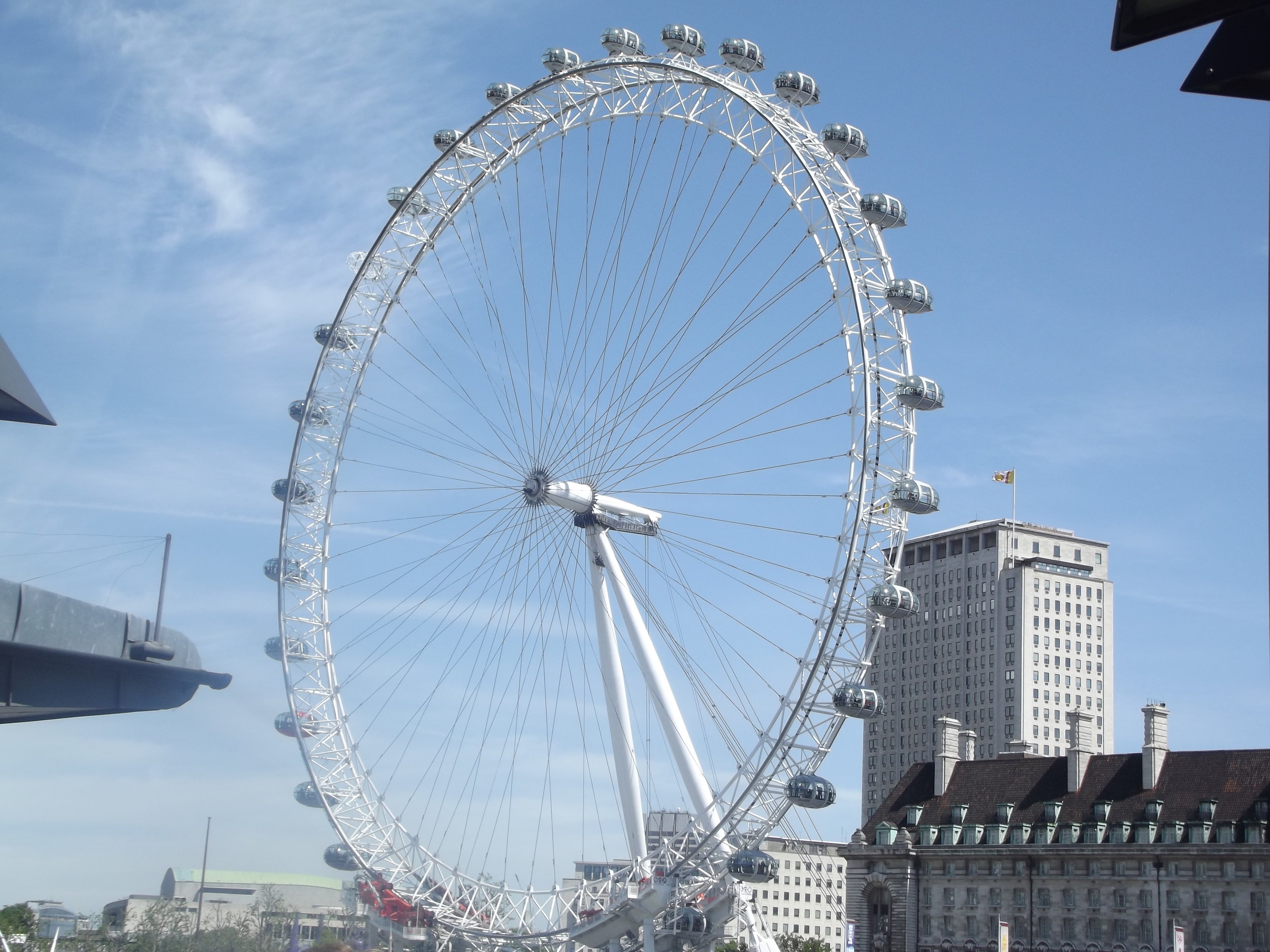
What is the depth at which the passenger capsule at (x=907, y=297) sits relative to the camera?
194 ft

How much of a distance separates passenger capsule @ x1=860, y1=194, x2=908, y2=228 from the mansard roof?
30.0 meters

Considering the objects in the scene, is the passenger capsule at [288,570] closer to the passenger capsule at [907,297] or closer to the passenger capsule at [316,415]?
the passenger capsule at [316,415]

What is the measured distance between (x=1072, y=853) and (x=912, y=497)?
25.7m

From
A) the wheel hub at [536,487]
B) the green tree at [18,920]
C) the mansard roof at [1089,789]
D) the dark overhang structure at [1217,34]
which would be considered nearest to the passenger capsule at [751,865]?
the wheel hub at [536,487]

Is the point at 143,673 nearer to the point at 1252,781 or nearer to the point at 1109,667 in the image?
the point at 1252,781

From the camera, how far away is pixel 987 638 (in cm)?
17912

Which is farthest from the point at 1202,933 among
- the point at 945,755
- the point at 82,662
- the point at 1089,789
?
the point at 82,662

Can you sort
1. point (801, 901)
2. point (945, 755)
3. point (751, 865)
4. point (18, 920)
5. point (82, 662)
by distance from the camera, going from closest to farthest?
point (82, 662)
point (751, 865)
point (945, 755)
point (18, 920)
point (801, 901)

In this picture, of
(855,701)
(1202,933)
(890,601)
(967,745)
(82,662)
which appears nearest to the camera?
(82,662)

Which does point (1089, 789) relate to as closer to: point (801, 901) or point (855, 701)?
point (855, 701)

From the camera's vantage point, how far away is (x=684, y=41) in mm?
64500

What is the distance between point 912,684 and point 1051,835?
4451 inches

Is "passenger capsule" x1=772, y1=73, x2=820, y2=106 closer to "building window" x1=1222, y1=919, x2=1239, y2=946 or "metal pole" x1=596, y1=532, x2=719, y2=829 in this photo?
"metal pole" x1=596, y1=532, x2=719, y2=829

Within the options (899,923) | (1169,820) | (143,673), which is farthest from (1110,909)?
(143,673)
